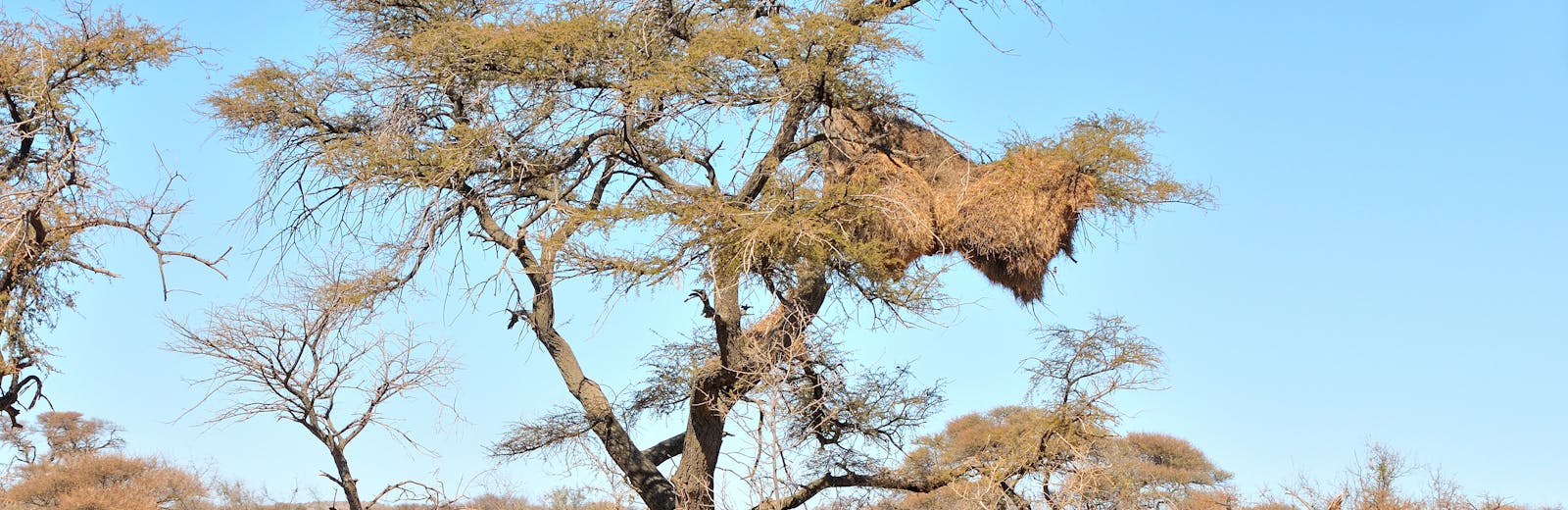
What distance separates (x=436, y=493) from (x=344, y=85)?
389cm

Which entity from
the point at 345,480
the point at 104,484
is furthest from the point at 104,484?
the point at 345,480

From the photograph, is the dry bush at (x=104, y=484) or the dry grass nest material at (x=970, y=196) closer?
the dry grass nest material at (x=970, y=196)

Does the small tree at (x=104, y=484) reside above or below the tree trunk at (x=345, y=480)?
above

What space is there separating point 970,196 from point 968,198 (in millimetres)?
24

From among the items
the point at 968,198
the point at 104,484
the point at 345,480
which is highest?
the point at 104,484

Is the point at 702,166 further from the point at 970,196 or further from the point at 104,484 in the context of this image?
the point at 104,484

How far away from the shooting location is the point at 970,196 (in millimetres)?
10492

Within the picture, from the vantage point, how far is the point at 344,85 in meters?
11.6

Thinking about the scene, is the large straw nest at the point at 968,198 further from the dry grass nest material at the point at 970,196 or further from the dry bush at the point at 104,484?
the dry bush at the point at 104,484

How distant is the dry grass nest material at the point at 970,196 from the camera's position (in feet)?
34.2

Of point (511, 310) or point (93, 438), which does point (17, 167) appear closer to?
point (511, 310)

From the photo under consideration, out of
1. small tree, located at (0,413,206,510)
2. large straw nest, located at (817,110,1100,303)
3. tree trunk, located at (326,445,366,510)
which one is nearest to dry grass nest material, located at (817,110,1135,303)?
large straw nest, located at (817,110,1100,303)

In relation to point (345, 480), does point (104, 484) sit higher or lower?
higher

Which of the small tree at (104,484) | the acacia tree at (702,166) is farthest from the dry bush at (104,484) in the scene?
the acacia tree at (702,166)
